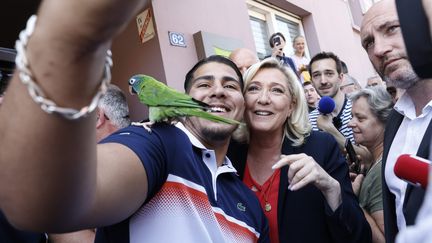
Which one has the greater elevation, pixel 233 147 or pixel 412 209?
pixel 233 147

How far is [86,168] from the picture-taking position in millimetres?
601

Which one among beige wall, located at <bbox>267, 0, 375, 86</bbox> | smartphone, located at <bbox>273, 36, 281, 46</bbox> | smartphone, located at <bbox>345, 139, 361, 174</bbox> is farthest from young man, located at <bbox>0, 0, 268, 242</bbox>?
beige wall, located at <bbox>267, 0, 375, 86</bbox>

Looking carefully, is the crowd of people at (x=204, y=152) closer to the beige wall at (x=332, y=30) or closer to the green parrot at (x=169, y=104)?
the green parrot at (x=169, y=104)

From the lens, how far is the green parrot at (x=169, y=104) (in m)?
1.68

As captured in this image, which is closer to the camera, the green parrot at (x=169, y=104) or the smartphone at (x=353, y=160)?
the green parrot at (x=169, y=104)

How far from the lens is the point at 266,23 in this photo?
23.0 feet

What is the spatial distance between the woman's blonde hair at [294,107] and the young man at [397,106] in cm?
49

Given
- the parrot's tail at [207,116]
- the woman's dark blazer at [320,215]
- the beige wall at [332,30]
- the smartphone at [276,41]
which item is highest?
the beige wall at [332,30]

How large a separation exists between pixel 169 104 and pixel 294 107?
902mm

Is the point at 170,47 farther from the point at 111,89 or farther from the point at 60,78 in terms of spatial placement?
the point at 60,78

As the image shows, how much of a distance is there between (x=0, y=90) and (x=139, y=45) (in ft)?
7.98

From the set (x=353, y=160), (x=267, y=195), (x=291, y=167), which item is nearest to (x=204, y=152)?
(x=291, y=167)

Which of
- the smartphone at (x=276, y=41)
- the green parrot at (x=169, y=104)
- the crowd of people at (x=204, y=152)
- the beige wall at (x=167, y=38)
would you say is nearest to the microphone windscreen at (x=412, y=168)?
the crowd of people at (x=204, y=152)

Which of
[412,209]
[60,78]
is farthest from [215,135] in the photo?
[60,78]
